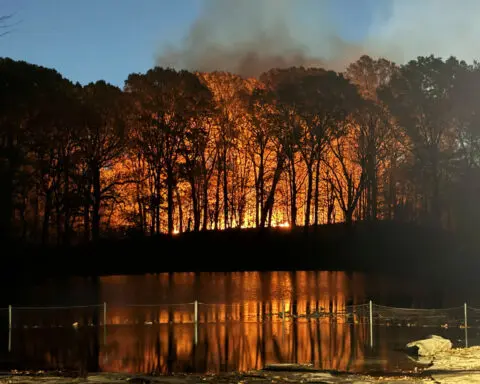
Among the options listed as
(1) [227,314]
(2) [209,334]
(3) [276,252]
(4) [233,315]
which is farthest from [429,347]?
(3) [276,252]

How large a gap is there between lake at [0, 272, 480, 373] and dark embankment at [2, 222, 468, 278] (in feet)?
27.2

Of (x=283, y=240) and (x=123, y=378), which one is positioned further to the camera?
(x=283, y=240)

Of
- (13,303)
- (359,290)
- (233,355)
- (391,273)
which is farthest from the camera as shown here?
(391,273)

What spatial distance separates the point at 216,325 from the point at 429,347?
32.4 feet

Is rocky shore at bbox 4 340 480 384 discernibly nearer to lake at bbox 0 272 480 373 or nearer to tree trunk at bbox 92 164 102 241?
lake at bbox 0 272 480 373

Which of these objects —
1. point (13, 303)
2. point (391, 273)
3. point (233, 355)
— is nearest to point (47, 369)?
point (233, 355)

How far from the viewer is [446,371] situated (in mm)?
16891

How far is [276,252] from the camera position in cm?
6544

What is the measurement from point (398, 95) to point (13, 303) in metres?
A: 46.8

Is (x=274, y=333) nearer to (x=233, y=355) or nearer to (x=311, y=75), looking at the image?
(x=233, y=355)

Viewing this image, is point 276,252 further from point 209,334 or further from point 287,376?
point 287,376

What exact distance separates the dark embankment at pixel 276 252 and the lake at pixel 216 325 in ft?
27.2

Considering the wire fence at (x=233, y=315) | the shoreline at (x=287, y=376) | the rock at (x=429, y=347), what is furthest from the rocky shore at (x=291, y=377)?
the wire fence at (x=233, y=315)

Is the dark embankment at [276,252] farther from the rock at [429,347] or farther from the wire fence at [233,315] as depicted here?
the rock at [429,347]
